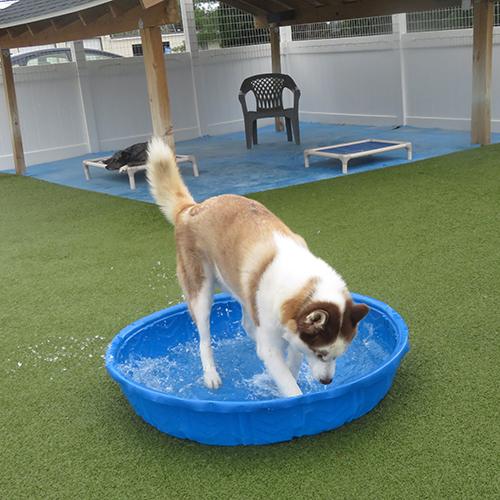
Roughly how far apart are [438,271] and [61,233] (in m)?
3.61

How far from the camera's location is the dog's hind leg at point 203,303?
327cm

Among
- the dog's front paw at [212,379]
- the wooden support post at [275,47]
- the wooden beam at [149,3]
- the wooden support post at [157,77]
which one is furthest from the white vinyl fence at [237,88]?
the dog's front paw at [212,379]

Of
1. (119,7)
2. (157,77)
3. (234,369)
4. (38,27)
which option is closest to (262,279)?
(234,369)

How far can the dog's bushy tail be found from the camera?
3.46 m

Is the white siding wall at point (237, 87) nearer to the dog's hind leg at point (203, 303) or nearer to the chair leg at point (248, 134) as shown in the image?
the chair leg at point (248, 134)

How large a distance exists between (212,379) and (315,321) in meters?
1.00

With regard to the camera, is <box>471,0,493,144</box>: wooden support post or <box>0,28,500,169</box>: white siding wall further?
<box>0,28,500,169</box>: white siding wall

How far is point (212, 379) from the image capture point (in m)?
3.28

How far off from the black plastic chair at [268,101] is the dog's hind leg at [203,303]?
7.22m

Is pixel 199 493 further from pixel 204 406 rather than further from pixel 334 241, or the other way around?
pixel 334 241

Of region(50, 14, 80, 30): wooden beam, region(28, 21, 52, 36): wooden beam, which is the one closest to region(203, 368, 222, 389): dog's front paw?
region(50, 14, 80, 30): wooden beam

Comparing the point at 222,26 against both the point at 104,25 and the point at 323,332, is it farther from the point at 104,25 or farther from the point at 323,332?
the point at 323,332

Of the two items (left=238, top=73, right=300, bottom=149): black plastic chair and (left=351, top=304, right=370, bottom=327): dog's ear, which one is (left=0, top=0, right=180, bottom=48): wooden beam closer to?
(left=238, top=73, right=300, bottom=149): black plastic chair

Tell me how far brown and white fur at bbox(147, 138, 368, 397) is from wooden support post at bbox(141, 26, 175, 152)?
386 cm
